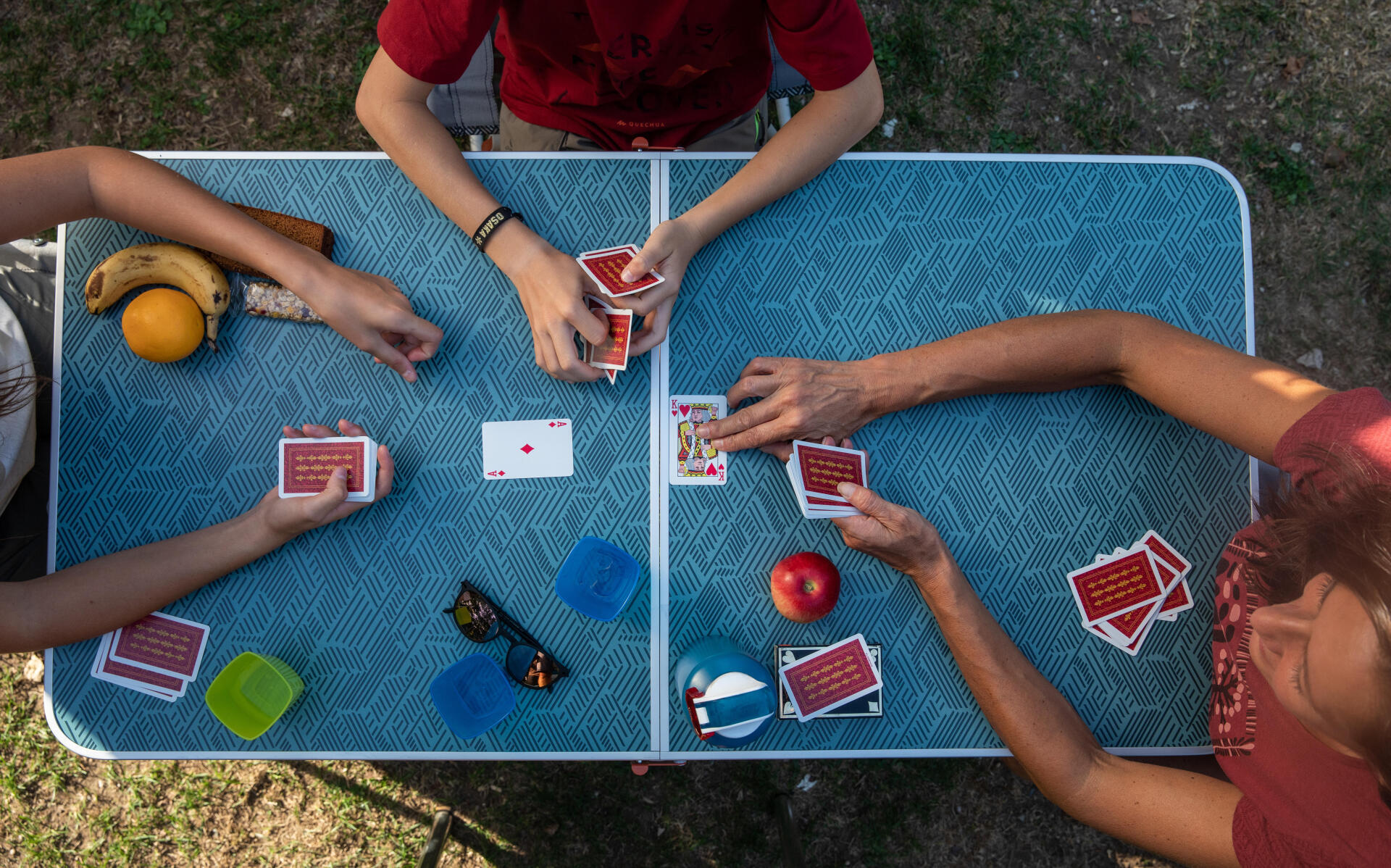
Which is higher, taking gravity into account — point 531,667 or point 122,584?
point 122,584

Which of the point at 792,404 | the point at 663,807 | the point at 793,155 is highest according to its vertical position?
the point at 793,155

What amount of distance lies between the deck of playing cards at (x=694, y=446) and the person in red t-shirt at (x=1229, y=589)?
0.09 feet

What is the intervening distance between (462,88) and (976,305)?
1311 mm

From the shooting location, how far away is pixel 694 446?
162 cm

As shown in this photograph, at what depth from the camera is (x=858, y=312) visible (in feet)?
5.50

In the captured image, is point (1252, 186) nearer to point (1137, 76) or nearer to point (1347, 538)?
point (1137, 76)

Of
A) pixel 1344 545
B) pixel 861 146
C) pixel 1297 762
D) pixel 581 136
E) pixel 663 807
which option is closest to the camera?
pixel 1344 545

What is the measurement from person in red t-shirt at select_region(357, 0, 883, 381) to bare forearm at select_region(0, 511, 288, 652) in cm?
71

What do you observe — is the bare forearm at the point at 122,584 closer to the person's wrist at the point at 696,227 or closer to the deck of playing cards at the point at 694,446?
the deck of playing cards at the point at 694,446

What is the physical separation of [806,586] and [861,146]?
77.1 inches

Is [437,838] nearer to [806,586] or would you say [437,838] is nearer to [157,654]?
[157,654]

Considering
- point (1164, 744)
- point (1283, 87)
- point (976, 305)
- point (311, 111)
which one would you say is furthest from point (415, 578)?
point (1283, 87)

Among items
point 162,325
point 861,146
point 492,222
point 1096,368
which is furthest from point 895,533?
point 861,146

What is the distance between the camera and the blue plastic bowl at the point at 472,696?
59.9 inches
